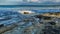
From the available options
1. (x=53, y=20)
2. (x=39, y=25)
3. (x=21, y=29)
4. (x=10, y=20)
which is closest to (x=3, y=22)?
(x=10, y=20)

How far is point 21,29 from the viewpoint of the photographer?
80 centimetres

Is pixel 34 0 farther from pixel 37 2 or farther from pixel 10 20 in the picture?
pixel 10 20

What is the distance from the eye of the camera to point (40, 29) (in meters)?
0.81

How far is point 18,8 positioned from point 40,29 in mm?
314

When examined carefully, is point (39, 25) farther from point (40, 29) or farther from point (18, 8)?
point (18, 8)

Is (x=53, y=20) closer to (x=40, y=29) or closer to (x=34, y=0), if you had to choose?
(x=40, y=29)

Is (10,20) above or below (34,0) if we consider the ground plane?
below

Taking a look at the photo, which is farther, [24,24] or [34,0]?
[34,0]

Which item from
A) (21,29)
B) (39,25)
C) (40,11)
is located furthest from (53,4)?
(21,29)

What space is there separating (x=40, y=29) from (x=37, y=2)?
1.03ft

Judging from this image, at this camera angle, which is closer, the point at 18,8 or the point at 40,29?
the point at 40,29

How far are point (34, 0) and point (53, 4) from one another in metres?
0.19

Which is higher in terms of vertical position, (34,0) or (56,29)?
(34,0)

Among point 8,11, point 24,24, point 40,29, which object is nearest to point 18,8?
point 8,11
